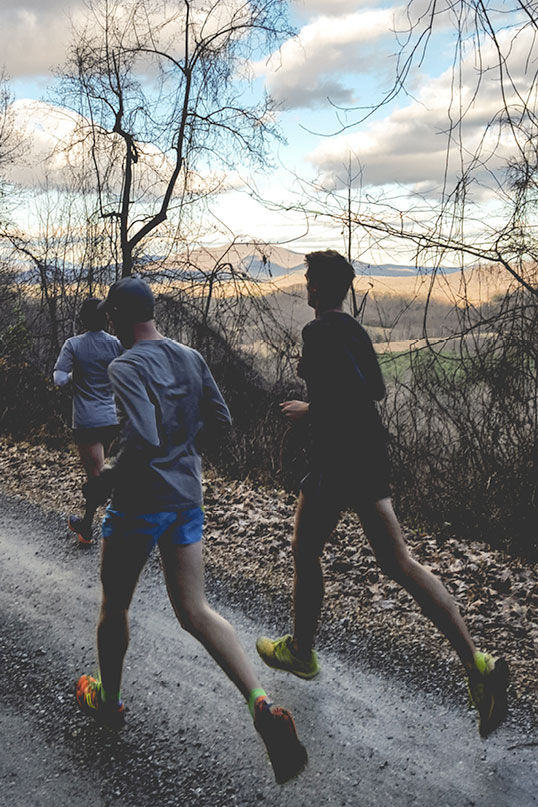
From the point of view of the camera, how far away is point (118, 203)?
521 inches

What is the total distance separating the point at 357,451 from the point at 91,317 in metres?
3.81

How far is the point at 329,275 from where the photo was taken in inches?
138

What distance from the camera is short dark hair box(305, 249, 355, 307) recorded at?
3.50m

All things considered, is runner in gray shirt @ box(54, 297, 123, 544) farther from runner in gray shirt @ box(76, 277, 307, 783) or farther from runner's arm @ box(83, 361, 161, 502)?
runner's arm @ box(83, 361, 161, 502)

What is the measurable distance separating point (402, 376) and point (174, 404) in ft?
15.1

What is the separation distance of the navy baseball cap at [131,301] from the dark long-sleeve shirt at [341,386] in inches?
31.3

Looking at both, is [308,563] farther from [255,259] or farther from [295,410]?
[255,259]

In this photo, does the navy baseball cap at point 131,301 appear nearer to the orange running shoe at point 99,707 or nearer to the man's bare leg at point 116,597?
the man's bare leg at point 116,597

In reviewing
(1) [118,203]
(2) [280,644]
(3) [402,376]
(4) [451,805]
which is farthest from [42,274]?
(4) [451,805]

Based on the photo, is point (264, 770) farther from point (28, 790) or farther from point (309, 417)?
point (309, 417)

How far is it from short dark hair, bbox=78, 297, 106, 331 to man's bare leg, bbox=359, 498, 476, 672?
3.75 meters

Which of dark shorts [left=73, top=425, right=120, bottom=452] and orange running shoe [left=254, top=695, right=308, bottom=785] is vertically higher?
dark shorts [left=73, top=425, right=120, bottom=452]

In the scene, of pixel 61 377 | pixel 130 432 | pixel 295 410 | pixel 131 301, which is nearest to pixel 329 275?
pixel 295 410

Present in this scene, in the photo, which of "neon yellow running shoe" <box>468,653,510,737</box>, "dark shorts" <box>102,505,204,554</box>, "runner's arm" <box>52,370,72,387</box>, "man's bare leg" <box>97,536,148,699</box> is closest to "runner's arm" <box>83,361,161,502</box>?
"dark shorts" <box>102,505,204,554</box>
